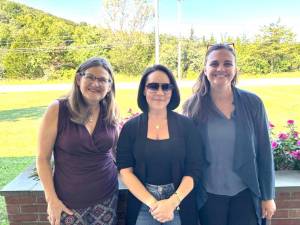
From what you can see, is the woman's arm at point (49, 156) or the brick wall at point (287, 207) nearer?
the woman's arm at point (49, 156)

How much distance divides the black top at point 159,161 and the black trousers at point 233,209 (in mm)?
306

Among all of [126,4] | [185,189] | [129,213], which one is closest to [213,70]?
[185,189]

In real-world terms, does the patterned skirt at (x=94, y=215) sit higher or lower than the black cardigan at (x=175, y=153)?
lower

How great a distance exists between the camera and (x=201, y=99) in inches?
68.6

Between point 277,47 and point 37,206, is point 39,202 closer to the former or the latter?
point 37,206

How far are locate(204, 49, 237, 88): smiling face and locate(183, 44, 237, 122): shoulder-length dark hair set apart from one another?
4 cm

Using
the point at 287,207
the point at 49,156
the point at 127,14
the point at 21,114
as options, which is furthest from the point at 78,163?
the point at 21,114

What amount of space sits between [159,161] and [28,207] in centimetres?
108

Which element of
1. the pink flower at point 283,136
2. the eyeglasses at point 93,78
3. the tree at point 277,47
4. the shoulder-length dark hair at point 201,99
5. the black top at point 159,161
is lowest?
the pink flower at point 283,136

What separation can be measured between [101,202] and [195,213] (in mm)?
514

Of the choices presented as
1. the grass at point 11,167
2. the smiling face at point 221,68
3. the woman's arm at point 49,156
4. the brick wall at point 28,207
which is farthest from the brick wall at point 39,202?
the grass at point 11,167

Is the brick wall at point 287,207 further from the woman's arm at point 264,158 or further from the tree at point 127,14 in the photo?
the tree at point 127,14

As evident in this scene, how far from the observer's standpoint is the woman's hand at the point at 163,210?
4.85ft

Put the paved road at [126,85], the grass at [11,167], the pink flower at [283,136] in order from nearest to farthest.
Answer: the pink flower at [283,136] → the grass at [11,167] → the paved road at [126,85]
